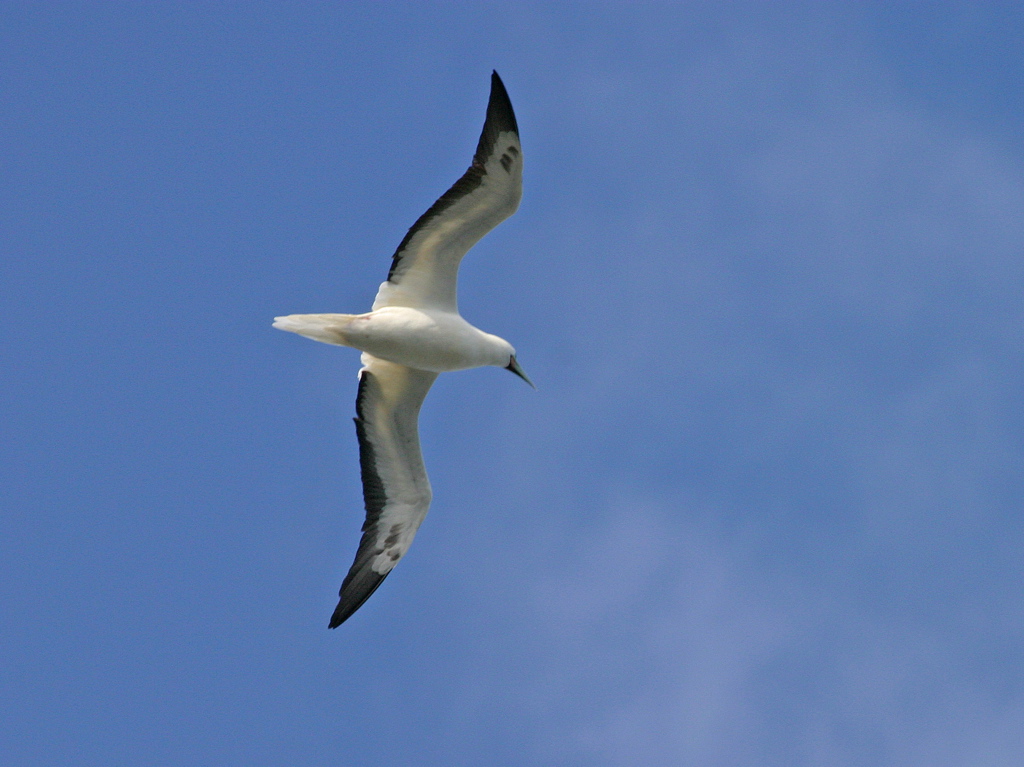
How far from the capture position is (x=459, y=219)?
559 inches

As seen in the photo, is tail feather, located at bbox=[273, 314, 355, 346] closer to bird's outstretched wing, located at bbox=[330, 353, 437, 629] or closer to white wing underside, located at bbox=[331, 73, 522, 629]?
white wing underside, located at bbox=[331, 73, 522, 629]

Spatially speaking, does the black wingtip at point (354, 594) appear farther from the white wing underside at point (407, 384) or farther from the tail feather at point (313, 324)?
the tail feather at point (313, 324)

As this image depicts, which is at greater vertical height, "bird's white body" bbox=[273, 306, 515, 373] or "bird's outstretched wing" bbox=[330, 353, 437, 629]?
"bird's white body" bbox=[273, 306, 515, 373]

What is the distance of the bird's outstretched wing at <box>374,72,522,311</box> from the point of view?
45.1ft

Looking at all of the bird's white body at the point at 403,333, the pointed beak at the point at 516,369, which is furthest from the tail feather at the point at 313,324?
the pointed beak at the point at 516,369

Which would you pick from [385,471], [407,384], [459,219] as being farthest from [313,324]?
[385,471]

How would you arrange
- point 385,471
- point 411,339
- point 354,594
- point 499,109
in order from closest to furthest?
point 499,109 < point 411,339 < point 354,594 < point 385,471

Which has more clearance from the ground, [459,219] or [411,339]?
[459,219]

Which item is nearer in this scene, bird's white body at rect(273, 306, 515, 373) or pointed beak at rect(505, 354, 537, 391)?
bird's white body at rect(273, 306, 515, 373)

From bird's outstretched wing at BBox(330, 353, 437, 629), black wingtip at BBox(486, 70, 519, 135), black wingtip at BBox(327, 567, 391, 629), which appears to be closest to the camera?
black wingtip at BBox(486, 70, 519, 135)

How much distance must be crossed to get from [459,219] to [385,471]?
347cm

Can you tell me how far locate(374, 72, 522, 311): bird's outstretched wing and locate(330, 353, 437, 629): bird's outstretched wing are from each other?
1101 millimetres

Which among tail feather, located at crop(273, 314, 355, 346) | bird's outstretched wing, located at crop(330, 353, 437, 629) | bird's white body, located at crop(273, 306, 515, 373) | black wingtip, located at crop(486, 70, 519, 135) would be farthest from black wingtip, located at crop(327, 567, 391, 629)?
black wingtip, located at crop(486, 70, 519, 135)

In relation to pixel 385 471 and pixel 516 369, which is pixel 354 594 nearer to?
pixel 385 471
